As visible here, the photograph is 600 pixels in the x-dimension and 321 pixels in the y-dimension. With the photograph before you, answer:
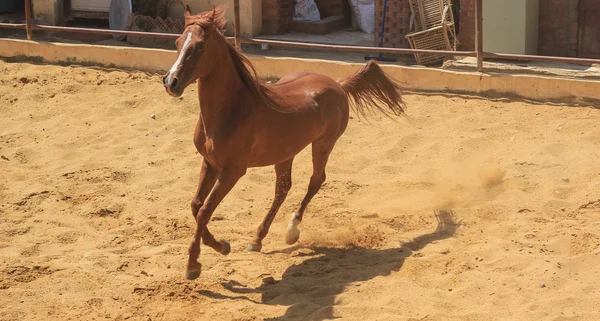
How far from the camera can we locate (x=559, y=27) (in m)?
11.5

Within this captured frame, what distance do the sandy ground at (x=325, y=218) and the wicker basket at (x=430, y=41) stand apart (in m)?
1.66

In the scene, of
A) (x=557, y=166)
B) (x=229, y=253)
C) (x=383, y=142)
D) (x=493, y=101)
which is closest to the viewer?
(x=229, y=253)

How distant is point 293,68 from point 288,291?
5160 mm

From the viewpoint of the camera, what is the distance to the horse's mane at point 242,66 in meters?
6.21

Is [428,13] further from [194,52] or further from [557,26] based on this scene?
[194,52]

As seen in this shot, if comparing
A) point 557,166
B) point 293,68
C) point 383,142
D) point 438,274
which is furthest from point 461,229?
point 293,68

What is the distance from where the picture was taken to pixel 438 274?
251 inches

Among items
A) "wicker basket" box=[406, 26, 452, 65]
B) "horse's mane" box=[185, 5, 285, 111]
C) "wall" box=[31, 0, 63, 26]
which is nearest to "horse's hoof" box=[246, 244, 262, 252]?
"horse's mane" box=[185, 5, 285, 111]

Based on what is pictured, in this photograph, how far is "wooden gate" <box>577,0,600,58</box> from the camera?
1135 cm

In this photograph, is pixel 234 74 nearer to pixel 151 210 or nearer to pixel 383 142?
pixel 151 210

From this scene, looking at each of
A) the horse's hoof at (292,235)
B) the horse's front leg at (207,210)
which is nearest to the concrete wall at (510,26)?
the horse's hoof at (292,235)

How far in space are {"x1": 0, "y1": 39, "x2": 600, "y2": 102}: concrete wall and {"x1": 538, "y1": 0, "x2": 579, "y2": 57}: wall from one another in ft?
5.86

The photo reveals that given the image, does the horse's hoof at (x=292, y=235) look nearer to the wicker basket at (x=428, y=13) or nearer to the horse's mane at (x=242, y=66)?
the horse's mane at (x=242, y=66)

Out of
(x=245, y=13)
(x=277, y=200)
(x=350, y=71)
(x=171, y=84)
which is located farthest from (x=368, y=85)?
(x=245, y=13)
